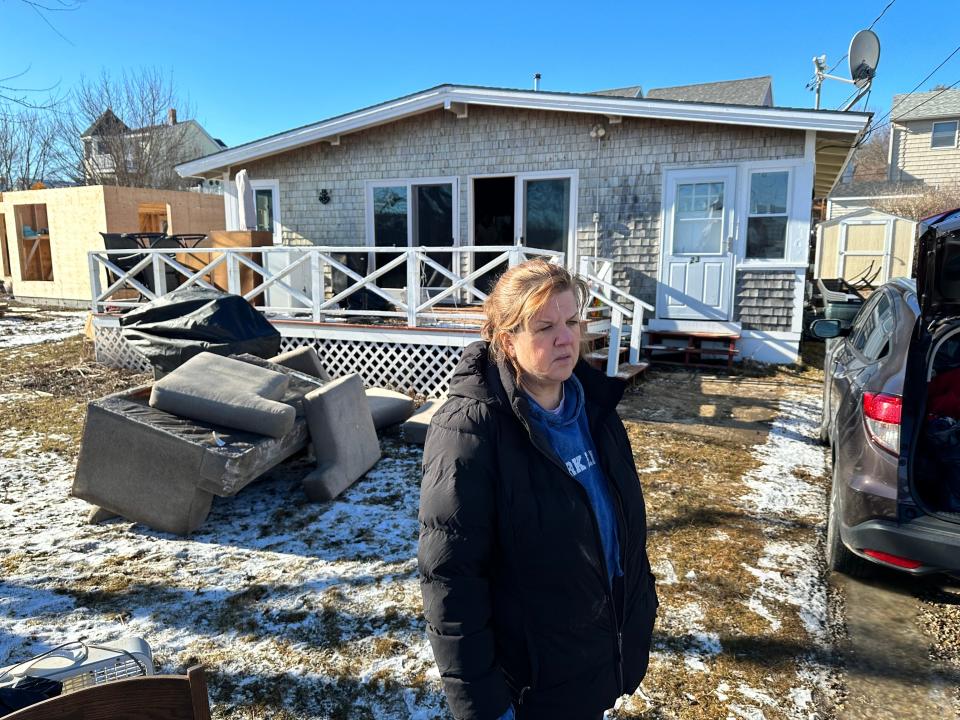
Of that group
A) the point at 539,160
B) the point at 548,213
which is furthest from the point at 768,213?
the point at 539,160

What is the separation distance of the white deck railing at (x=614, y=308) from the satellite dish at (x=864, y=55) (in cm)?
529

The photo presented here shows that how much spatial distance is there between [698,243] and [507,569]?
8.21m

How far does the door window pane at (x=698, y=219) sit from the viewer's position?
859 centimetres

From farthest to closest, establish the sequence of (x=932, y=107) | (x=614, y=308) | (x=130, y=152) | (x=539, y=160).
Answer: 1. (x=130, y=152)
2. (x=932, y=107)
3. (x=539, y=160)
4. (x=614, y=308)

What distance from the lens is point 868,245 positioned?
15406mm

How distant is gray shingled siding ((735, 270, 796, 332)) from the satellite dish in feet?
13.8

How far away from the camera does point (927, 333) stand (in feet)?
9.26

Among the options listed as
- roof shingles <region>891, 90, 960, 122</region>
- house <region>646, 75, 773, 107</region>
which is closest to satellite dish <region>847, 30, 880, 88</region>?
house <region>646, 75, 773, 107</region>

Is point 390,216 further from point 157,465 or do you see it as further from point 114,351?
point 157,465

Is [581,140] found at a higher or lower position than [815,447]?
higher

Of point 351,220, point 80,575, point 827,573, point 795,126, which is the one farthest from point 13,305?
point 827,573

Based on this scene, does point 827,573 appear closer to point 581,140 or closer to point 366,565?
point 366,565

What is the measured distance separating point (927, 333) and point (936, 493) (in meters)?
0.73

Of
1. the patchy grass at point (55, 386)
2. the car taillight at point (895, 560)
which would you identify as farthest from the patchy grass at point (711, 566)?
the patchy grass at point (55, 386)
